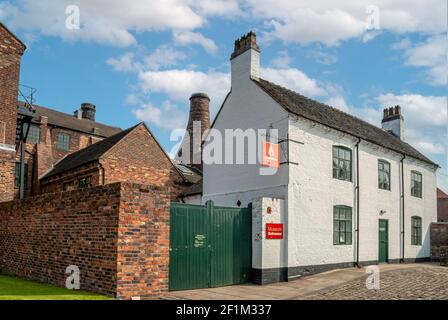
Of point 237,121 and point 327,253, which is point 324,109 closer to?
point 237,121

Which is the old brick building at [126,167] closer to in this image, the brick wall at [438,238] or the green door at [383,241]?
the green door at [383,241]

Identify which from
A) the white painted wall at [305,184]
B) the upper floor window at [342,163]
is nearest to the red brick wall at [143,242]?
the white painted wall at [305,184]

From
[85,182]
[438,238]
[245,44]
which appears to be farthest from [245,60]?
[438,238]

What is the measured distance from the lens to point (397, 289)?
1164 cm

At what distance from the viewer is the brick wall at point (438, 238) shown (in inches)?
869

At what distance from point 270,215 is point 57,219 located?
652 centimetres

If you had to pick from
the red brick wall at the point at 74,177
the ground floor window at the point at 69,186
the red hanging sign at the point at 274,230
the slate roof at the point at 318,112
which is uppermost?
the slate roof at the point at 318,112

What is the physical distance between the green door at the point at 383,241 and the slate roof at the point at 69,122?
26274 millimetres

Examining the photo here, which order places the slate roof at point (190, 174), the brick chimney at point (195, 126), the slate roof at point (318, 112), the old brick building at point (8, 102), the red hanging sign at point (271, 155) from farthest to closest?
the brick chimney at point (195, 126)
the slate roof at point (190, 174)
the old brick building at point (8, 102)
the slate roof at point (318, 112)
the red hanging sign at point (271, 155)

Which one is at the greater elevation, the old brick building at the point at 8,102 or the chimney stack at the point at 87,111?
the chimney stack at the point at 87,111

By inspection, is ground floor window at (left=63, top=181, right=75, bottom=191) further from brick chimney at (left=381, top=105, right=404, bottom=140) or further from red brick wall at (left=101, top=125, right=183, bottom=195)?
brick chimney at (left=381, top=105, right=404, bottom=140)
